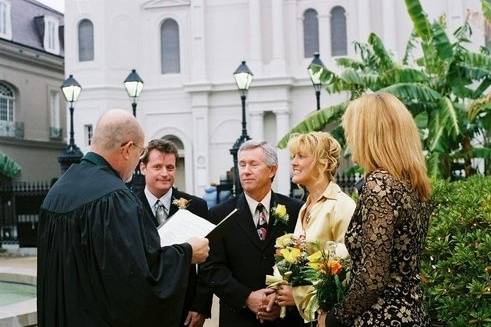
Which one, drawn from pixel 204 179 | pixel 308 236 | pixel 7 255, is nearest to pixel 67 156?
pixel 7 255

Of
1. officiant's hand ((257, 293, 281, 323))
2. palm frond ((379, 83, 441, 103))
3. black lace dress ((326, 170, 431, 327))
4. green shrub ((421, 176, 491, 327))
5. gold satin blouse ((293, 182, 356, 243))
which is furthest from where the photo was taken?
palm frond ((379, 83, 441, 103))

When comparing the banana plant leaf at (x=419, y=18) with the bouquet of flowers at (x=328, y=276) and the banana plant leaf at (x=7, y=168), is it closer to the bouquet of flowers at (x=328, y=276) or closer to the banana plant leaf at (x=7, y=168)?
the bouquet of flowers at (x=328, y=276)

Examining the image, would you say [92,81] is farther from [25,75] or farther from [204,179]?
[204,179]

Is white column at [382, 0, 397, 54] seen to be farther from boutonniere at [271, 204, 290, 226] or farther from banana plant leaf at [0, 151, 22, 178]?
boutonniere at [271, 204, 290, 226]

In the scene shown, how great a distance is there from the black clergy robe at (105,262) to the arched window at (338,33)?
33078 millimetres

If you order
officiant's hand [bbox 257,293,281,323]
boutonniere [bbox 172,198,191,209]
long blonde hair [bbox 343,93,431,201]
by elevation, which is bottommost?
officiant's hand [bbox 257,293,281,323]

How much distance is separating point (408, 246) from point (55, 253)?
1.92m

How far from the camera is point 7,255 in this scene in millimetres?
21578

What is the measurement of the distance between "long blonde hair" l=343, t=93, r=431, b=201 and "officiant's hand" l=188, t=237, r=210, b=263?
1.05 m

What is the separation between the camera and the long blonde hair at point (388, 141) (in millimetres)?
3592

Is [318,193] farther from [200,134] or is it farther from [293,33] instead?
[293,33]

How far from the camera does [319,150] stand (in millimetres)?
4758

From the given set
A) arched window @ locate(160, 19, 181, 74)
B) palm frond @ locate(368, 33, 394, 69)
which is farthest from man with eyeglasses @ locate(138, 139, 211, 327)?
arched window @ locate(160, 19, 181, 74)

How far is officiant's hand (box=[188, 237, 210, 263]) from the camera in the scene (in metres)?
3.99
